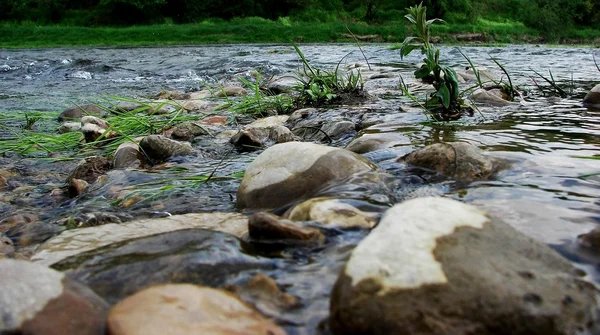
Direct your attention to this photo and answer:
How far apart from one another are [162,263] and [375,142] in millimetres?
1478

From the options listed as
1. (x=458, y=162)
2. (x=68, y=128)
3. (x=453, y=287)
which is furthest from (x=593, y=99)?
(x=68, y=128)

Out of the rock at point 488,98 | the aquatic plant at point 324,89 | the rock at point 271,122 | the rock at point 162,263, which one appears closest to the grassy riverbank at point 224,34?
the aquatic plant at point 324,89

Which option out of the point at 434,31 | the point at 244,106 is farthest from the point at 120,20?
the point at 244,106

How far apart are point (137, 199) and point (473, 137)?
5.38ft

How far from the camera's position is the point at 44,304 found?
1.00 meters

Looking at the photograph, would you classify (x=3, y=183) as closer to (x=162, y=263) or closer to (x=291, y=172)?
(x=291, y=172)

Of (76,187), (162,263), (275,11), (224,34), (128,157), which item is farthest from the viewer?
(275,11)

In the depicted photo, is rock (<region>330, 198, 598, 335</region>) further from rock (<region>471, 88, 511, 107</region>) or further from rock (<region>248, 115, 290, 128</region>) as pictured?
rock (<region>471, 88, 511, 107</region>)

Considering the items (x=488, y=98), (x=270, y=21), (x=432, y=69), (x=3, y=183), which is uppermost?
(x=270, y=21)

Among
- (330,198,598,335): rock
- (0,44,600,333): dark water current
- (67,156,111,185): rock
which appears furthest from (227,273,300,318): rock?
(67,156,111,185): rock

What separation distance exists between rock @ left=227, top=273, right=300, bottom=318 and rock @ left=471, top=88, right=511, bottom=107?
299 centimetres

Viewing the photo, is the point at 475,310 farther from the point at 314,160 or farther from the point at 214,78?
the point at 214,78

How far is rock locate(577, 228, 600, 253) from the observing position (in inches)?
53.2

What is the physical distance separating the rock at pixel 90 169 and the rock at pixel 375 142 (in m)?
1.37
